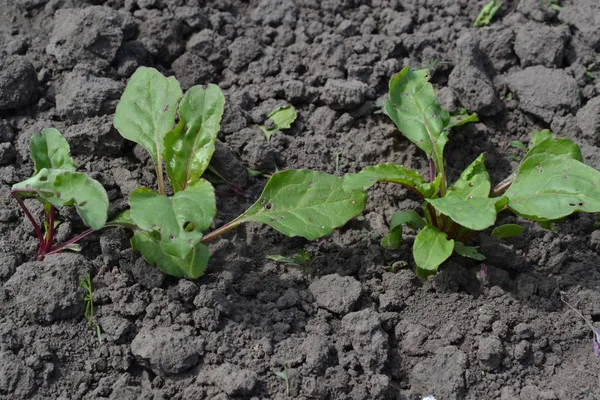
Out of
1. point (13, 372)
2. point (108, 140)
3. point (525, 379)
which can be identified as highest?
point (108, 140)

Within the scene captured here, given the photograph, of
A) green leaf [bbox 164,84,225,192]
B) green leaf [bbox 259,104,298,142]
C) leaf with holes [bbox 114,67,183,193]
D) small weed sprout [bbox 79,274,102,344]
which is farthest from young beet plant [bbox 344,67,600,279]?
small weed sprout [bbox 79,274,102,344]

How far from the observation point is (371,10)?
4.29m

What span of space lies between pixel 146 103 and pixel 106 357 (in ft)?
3.76

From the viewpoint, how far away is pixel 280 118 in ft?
12.3

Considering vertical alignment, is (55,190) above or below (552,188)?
above

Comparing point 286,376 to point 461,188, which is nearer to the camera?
point 286,376

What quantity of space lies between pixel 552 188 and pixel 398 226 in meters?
0.65

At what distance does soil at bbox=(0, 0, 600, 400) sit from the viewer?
114 inches

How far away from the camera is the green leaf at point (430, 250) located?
9.99 feet

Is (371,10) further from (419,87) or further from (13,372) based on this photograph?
(13,372)

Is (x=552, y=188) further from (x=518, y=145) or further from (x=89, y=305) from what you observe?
(x=89, y=305)

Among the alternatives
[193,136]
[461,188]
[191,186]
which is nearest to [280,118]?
[193,136]

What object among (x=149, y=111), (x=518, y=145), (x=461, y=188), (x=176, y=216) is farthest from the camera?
(x=518, y=145)

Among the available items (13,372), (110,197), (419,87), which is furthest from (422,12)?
(13,372)
